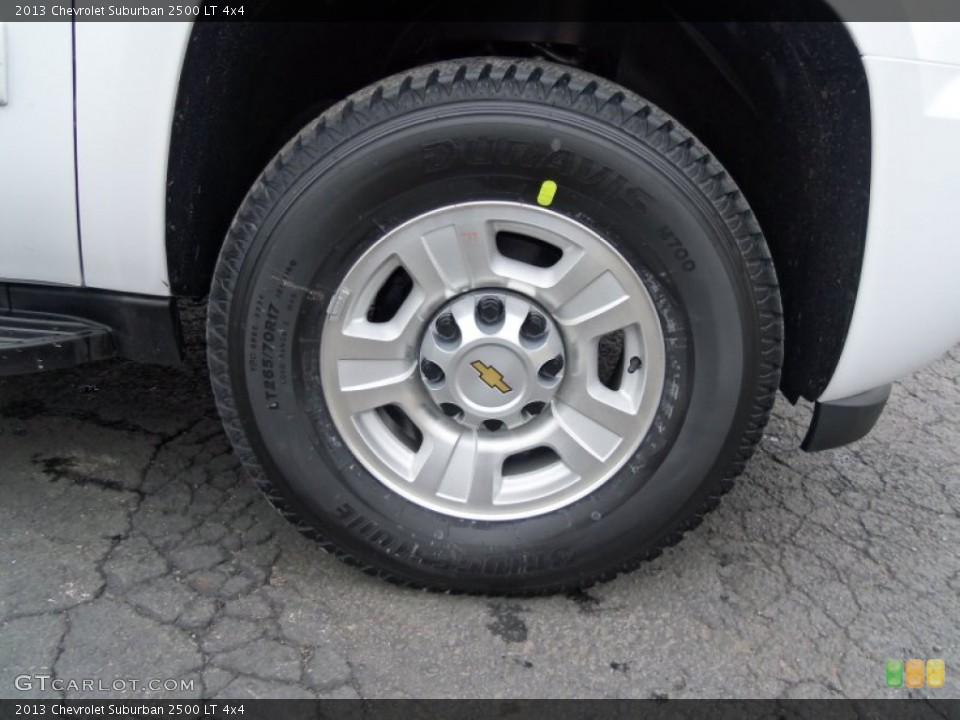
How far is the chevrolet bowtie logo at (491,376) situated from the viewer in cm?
213

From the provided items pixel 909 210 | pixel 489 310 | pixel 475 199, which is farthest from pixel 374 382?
pixel 909 210

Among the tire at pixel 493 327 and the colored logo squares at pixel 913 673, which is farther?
the colored logo squares at pixel 913 673

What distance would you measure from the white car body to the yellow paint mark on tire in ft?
2.11

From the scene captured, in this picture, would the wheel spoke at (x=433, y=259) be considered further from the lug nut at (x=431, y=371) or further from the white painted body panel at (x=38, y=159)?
the white painted body panel at (x=38, y=159)

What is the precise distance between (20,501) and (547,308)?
1528 mm

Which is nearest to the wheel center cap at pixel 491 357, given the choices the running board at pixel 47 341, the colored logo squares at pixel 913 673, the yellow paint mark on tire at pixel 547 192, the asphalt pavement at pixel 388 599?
the yellow paint mark on tire at pixel 547 192

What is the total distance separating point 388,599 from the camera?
2283 mm

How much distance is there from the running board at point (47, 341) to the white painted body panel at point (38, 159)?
103 millimetres

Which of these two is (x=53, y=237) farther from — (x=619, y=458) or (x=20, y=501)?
(x=619, y=458)

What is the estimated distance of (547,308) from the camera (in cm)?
210

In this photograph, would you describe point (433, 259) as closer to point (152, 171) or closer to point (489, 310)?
point (489, 310)

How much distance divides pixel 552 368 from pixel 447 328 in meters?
0.26

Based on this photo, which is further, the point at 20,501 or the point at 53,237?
the point at 20,501
